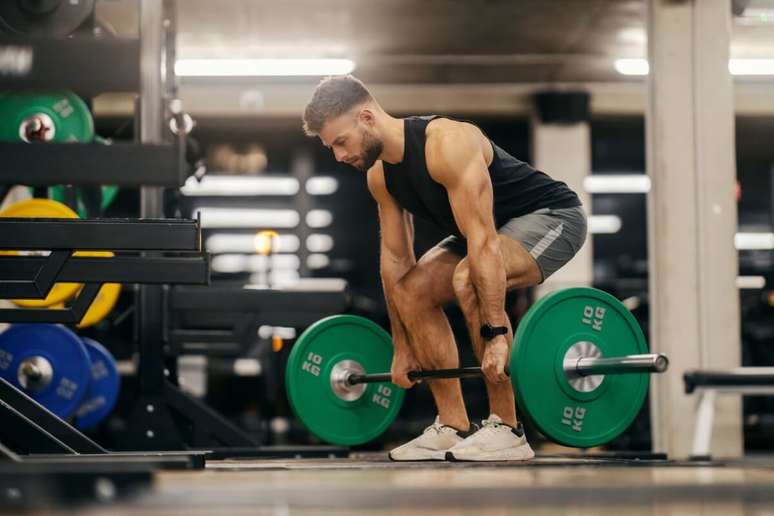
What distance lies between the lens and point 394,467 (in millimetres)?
2949

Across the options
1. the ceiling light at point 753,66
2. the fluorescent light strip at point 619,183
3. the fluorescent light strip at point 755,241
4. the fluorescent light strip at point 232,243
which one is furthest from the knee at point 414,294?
the fluorescent light strip at point 755,241

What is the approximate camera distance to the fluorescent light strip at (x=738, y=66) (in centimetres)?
826

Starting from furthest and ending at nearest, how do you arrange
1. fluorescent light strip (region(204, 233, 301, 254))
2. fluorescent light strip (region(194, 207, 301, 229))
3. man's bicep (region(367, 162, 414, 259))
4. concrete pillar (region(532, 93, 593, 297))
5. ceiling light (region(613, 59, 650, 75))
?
fluorescent light strip (region(204, 233, 301, 254))
fluorescent light strip (region(194, 207, 301, 229))
concrete pillar (region(532, 93, 593, 297))
ceiling light (region(613, 59, 650, 75))
man's bicep (region(367, 162, 414, 259))

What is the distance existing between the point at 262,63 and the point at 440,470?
20.1ft

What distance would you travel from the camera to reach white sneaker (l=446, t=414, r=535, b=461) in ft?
10.1

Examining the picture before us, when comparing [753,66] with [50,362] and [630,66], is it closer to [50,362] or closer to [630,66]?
[630,66]

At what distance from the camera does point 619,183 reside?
38.2 ft

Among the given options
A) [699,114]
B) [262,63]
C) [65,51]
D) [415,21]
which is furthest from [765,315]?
[65,51]

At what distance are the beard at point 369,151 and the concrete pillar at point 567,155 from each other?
20.4ft

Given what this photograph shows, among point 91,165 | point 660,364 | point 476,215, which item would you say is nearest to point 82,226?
point 91,165

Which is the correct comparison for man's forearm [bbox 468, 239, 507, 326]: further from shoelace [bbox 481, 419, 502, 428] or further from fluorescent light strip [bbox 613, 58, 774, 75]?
fluorescent light strip [bbox 613, 58, 774, 75]

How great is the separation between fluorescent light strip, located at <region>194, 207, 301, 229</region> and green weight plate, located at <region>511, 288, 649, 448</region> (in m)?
8.56

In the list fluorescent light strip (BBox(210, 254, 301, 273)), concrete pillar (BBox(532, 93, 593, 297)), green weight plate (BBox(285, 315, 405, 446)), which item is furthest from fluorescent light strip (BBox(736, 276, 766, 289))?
fluorescent light strip (BBox(210, 254, 301, 273))

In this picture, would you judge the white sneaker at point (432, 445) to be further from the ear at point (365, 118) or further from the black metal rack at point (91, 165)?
the black metal rack at point (91, 165)
